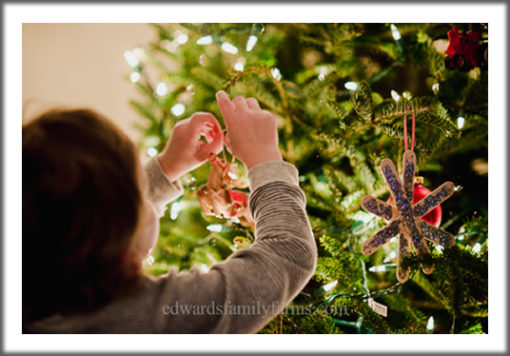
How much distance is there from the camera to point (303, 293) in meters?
0.66

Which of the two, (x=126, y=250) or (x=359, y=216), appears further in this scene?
(x=359, y=216)

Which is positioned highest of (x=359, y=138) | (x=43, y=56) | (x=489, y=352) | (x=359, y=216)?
(x=43, y=56)

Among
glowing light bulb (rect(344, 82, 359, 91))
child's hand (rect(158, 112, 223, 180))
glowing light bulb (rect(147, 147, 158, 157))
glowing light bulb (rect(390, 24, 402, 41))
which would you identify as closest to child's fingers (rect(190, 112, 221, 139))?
child's hand (rect(158, 112, 223, 180))

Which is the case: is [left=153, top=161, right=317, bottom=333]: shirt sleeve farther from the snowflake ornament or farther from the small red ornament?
the small red ornament

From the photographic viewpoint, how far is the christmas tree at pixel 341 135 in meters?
0.63

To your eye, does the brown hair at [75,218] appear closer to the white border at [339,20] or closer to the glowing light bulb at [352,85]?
the white border at [339,20]

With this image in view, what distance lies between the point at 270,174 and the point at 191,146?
17cm

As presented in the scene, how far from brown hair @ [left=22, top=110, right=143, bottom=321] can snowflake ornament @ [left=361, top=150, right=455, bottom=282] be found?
0.38 meters

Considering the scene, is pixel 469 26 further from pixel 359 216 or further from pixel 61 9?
pixel 61 9

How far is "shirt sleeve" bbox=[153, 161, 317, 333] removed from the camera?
1.49 feet

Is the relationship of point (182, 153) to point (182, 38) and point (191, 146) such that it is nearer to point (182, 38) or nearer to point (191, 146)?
point (191, 146)

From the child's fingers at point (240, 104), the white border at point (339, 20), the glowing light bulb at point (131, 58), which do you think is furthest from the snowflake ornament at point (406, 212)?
the glowing light bulb at point (131, 58)

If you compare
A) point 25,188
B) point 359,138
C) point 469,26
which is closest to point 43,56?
point 25,188

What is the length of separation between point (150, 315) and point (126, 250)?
8 cm
